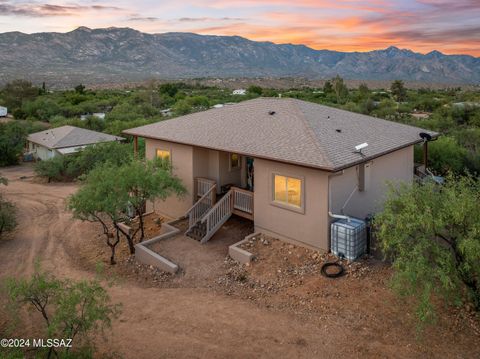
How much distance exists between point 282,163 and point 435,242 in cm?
622

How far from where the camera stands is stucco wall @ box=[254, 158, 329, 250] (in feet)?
41.9

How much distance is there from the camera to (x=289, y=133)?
14.9 meters

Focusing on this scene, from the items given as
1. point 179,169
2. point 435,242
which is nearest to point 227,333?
point 435,242

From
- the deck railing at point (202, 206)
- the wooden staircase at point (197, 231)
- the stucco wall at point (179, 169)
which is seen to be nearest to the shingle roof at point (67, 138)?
the stucco wall at point (179, 169)

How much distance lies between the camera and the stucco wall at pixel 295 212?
1276 centimetres

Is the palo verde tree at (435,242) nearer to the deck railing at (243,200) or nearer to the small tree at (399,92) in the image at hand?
the deck railing at (243,200)

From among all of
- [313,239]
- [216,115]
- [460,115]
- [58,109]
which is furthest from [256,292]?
[58,109]

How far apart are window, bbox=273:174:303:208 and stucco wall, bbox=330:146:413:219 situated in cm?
116

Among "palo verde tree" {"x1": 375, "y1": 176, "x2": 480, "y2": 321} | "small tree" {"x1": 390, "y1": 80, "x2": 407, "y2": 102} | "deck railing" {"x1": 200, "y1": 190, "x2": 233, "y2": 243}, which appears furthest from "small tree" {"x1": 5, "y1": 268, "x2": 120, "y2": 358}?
"small tree" {"x1": 390, "y1": 80, "x2": 407, "y2": 102}

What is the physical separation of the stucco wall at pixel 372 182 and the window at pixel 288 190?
1157mm

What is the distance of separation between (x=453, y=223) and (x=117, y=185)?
10.3 meters

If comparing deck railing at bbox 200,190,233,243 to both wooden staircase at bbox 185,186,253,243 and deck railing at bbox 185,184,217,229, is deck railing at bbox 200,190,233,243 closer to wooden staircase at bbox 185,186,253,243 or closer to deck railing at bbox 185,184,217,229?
wooden staircase at bbox 185,186,253,243

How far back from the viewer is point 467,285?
8.71 m

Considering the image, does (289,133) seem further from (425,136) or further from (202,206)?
(425,136)
